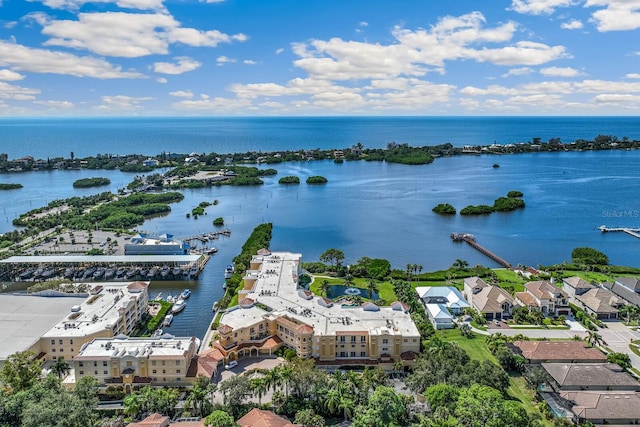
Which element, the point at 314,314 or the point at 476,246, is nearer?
the point at 314,314

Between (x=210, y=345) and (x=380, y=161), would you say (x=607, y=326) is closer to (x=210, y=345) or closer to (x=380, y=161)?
(x=210, y=345)

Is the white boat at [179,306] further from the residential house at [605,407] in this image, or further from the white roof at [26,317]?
the residential house at [605,407]

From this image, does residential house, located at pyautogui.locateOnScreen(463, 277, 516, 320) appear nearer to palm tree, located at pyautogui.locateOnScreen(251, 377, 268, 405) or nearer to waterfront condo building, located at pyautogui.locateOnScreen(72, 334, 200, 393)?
palm tree, located at pyautogui.locateOnScreen(251, 377, 268, 405)

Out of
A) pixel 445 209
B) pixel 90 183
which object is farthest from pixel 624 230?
pixel 90 183

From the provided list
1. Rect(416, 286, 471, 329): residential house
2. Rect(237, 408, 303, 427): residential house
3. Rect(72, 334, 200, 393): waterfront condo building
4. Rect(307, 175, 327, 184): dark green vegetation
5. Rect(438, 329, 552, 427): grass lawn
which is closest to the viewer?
Rect(237, 408, 303, 427): residential house

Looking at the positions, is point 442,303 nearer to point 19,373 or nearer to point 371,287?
point 371,287

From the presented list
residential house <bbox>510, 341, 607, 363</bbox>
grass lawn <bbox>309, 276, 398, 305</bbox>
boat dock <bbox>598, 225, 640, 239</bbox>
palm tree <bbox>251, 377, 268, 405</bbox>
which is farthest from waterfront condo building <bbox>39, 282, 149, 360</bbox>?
boat dock <bbox>598, 225, 640, 239</bbox>

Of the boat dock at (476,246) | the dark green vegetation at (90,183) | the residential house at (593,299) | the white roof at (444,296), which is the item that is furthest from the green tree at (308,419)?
the dark green vegetation at (90,183)
